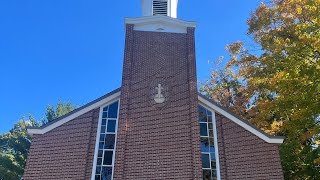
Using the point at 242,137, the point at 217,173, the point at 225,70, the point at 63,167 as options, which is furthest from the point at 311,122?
the point at 225,70

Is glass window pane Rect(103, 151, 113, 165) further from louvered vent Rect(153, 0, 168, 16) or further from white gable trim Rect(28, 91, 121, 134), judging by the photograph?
louvered vent Rect(153, 0, 168, 16)

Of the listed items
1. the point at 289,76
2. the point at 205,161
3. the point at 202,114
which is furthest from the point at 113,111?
the point at 289,76

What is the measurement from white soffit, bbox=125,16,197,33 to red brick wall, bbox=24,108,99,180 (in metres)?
4.52

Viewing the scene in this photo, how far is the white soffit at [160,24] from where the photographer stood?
15078mm

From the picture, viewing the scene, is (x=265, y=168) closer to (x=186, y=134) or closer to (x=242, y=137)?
(x=242, y=137)

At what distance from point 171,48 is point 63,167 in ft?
22.2

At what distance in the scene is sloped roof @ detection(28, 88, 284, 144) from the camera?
1289cm

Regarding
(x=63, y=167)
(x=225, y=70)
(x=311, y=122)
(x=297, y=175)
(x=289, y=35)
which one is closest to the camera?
(x=63, y=167)

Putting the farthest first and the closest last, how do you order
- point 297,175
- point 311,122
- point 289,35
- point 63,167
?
point 297,175
point 289,35
point 311,122
point 63,167

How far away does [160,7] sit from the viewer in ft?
53.7

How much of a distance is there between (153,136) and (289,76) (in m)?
6.41

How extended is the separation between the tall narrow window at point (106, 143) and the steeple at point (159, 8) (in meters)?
5.26

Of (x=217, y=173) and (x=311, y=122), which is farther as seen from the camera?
(x=311, y=122)

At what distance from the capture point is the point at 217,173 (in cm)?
1238
